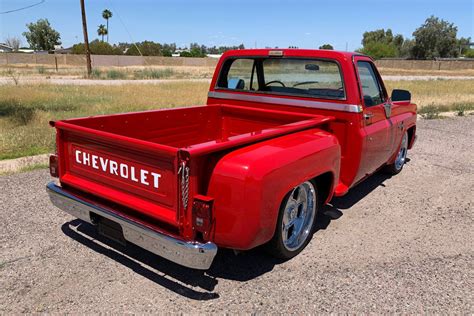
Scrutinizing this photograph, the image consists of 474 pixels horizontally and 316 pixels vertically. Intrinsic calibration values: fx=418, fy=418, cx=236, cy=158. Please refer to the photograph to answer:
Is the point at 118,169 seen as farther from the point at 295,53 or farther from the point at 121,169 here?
the point at 295,53

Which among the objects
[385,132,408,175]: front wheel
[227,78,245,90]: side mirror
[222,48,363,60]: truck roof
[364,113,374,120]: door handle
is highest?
[222,48,363,60]: truck roof

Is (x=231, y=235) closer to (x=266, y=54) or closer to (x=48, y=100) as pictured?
(x=266, y=54)

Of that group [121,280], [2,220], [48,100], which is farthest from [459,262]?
[48,100]

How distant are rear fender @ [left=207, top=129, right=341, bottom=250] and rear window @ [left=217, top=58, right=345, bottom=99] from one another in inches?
64.1

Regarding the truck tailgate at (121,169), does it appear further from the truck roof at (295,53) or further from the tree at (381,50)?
the tree at (381,50)

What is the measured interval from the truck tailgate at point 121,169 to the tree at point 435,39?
3491 inches

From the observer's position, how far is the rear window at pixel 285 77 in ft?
14.8

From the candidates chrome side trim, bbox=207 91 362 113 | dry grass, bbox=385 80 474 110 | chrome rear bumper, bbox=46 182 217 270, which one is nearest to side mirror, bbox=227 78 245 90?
chrome side trim, bbox=207 91 362 113

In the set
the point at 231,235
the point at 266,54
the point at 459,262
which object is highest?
the point at 266,54

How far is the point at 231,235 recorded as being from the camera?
2.79 metres

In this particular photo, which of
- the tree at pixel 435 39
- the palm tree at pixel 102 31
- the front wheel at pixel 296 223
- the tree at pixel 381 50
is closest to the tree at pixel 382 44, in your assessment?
the tree at pixel 381 50

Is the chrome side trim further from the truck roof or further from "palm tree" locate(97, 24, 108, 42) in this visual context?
"palm tree" locate(97, 24, 108, 42)

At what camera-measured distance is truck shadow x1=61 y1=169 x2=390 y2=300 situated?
10.5ft

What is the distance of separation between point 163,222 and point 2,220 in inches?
88.2
